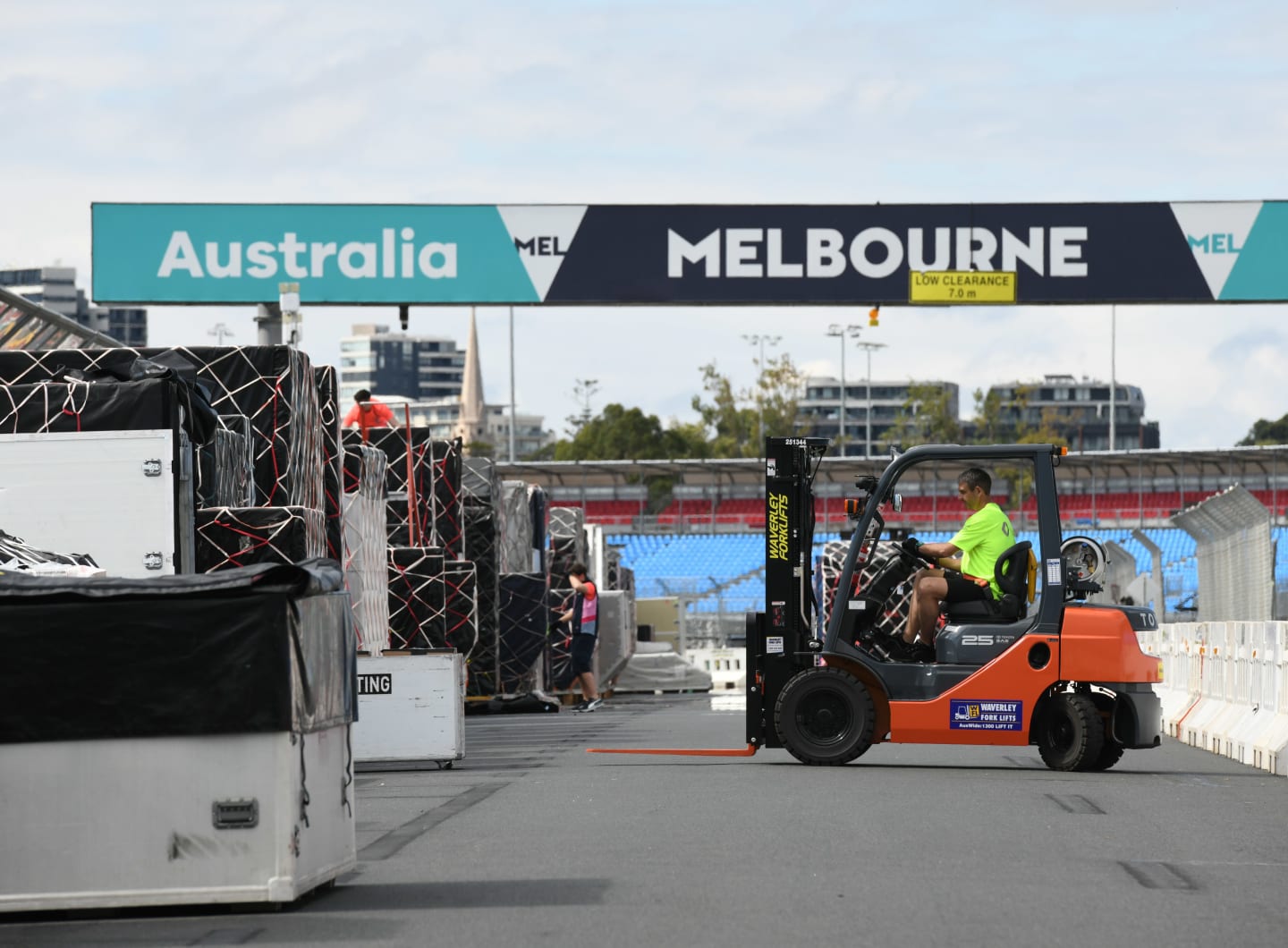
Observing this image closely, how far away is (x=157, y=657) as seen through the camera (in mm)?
7344

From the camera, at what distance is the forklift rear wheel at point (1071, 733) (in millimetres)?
14023

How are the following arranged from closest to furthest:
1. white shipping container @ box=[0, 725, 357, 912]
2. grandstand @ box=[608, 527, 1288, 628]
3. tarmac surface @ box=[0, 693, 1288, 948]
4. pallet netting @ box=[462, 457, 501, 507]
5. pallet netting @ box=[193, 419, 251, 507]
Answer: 1. tarmac surface @ box=[0, 693, 1288, 948]
2. white shipping container @ box=[0, 725, 357, 912]
3. pallet netting @ box=[193, 419, 251, 507]
4. pallet netting @ box=[462, 457, 501, 507]
5. grandstand @ box=[608, 527, 1288, 628]

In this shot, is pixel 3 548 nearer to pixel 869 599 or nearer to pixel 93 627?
pixel 93 627

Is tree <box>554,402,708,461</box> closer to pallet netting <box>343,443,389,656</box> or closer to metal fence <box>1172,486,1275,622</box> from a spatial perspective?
metal fence <box>1172,486,1275,622</box>

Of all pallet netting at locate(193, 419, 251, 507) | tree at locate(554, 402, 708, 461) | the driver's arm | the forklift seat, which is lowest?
the forklift seat

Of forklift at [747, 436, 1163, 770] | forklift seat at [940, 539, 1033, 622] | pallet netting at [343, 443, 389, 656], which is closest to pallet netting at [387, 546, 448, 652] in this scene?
pallet netting at [343, 443, 389, 656]

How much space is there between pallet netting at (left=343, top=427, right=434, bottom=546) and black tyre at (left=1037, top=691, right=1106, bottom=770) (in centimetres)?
928

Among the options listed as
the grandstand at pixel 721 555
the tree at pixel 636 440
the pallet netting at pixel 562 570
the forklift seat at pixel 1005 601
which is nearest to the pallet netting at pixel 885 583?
the forklift seat at pixel 1005 601

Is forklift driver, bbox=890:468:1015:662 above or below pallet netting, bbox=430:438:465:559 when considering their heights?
below

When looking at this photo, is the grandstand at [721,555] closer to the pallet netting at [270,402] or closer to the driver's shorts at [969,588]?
the pallet netting at [270,402]

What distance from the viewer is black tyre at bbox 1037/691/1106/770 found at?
14.0m

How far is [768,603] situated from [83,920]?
25.7ft

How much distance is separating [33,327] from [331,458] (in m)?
3.67

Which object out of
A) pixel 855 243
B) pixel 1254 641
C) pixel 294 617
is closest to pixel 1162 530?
pixel 855 243
